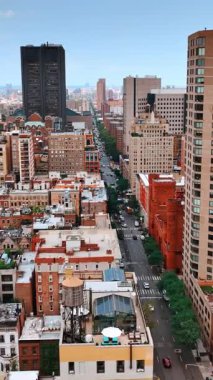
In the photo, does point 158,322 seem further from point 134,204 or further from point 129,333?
point 134,204

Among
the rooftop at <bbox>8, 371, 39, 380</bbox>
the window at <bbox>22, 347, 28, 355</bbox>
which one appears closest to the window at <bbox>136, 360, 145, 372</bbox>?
the rooftop at <bbox>8, 371, 39, 380</bbox>

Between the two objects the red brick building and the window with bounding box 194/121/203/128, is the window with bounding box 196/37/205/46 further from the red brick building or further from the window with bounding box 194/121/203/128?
the red brick building

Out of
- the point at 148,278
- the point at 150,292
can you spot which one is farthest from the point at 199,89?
the point at 148,278

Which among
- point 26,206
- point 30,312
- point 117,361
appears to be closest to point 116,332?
point 117,361

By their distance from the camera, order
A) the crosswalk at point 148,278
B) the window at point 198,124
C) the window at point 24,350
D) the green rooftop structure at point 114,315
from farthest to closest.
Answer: the crosswalk at point 148,278
the window at point 198,124
the window at point 24,350
the green rooftop structure at point 114,315

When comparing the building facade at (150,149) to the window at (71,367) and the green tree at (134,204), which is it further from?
the window at (71,367)

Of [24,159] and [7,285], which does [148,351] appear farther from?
[24,159]

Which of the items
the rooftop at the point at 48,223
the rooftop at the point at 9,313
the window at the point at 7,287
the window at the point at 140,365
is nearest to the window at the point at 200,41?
the rooftop at the point at 48,223
